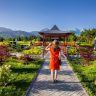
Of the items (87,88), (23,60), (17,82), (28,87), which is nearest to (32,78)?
(17,82)

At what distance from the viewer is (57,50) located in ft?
35.3

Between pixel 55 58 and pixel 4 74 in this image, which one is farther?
pixel 55 58

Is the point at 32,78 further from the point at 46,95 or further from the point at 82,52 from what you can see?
the point at 82,52

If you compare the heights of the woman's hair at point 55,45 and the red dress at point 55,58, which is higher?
Answer: the woman's hair at point 55,45

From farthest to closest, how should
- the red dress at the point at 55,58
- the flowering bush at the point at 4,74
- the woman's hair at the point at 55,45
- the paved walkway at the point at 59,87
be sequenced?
the red dress at the point at 55,58 → the woman's hair at the point at 55,45 → the flowering bush at the point at 4,74 → the paved walkway at the point at 59,87

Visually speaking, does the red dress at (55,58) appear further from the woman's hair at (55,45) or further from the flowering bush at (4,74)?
the flowering bush at (4,74)

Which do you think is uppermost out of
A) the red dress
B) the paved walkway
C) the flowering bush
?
the red dress

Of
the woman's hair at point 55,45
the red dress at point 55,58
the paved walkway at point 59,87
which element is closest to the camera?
the paved walkway at point 59,87

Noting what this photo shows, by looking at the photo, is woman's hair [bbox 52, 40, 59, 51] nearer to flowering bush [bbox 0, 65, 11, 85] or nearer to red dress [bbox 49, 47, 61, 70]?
red dress [bbox 49, 47, 61, 70]

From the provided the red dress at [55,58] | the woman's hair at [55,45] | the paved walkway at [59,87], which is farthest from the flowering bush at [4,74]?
the woman's hair at [55,45]

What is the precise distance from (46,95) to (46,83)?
1934 mm

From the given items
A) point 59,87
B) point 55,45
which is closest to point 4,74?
point 59,87

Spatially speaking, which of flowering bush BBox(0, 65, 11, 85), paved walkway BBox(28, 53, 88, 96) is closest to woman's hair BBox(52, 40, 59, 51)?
paved walkway BBox(28, 53, 88, 96)

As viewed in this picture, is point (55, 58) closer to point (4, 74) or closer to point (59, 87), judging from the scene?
point (59, 87)
